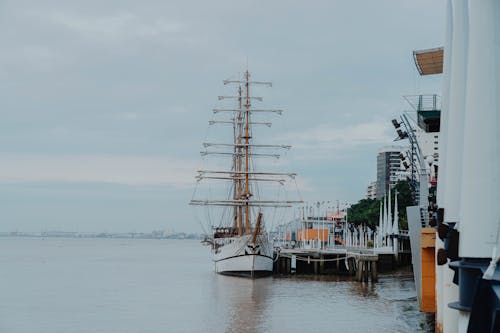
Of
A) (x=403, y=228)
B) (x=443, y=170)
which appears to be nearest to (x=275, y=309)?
(x=443, y=170)

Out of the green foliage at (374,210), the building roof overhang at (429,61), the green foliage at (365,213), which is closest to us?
the building roof overhang at (429,61)

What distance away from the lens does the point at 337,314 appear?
36.1 metres

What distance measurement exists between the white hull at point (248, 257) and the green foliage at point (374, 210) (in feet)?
99.4

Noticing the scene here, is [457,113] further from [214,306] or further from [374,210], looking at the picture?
[374,210]

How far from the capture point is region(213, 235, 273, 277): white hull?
6462 cm

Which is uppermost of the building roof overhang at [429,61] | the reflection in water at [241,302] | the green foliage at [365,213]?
the building roof overhang at [429,61]

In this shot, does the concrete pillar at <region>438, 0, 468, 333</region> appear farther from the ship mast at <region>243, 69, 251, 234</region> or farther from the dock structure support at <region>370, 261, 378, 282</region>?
the ship mast at <region>243, 69, 251, 234</region>

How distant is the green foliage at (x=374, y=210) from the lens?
345 feet

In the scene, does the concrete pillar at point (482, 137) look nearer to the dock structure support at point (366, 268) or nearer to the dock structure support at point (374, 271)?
the dock structure support at point (374, 271)

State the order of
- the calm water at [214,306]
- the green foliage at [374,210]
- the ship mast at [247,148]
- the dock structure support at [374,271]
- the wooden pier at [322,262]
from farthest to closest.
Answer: the green foliage at [374,210], the ship mast at [247,148], the wooden pier at [322,262], the dock structure support at [374,271], the calm water at [214,306]

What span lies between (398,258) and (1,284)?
1371 inches

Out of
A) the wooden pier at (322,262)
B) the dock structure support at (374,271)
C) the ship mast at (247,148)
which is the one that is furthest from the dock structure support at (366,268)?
the ship mast at (247,148)

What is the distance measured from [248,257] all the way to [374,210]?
5497cm

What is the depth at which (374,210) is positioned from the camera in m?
117
